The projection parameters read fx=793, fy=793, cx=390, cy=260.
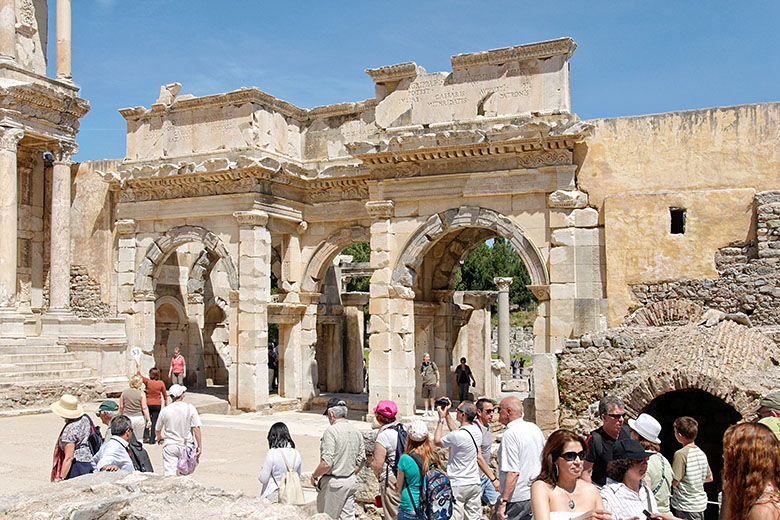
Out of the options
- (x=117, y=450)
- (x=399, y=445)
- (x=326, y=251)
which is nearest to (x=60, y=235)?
(x=326, y=251)

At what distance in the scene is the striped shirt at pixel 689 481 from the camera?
589 cm

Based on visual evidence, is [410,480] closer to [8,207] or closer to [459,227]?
[459,227]

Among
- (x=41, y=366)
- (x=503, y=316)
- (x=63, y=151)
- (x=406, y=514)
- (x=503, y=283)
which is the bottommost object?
(x=406, y=514)

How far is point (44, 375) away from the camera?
16266mm

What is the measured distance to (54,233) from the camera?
19.2 meters

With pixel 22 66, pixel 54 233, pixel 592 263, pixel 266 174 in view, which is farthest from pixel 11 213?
pixel 592 263

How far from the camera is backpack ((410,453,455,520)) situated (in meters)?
5.65

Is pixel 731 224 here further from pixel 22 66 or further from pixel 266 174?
pixel 22 66

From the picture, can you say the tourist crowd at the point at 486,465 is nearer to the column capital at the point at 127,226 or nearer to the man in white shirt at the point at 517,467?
the man in white shirt at the point at 517,467

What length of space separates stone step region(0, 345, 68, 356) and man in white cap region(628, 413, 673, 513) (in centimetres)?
1452

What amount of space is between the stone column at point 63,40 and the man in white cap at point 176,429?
1432 cm

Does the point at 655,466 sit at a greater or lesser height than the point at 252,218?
lesser

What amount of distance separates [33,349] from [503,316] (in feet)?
42.5

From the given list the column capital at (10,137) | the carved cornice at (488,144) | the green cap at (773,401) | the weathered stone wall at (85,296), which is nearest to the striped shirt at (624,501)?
the green cap at (773,401)
